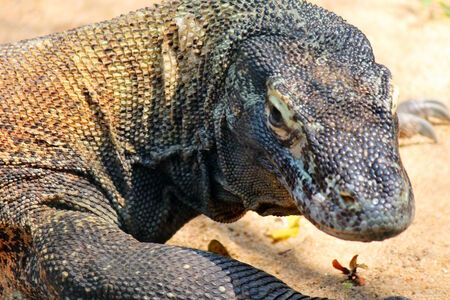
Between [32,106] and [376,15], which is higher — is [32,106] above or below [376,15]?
below

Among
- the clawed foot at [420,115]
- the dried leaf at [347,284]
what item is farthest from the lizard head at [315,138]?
the clawed foot at [420,115]

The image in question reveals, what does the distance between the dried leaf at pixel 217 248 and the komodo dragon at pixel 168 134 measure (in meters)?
0.62

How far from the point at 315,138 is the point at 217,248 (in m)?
1.93

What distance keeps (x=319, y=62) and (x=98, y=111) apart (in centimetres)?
123

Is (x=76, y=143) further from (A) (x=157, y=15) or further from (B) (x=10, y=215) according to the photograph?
(A) (x=157, y=15)

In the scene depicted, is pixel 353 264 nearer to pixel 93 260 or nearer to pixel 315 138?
pixel 315 138

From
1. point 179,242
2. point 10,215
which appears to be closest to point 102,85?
point 10,215

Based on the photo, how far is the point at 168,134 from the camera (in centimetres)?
397

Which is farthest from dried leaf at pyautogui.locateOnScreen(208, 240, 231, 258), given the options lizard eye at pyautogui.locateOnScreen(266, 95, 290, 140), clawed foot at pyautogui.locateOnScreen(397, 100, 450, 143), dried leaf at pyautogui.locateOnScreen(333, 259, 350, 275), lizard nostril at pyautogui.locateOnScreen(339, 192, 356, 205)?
clawed foot at pyautogui.locateOnScreen(397, 100, 450, 143)

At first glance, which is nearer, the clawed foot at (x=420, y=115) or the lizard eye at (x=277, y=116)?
the lizard eye at (x=277, y=116)

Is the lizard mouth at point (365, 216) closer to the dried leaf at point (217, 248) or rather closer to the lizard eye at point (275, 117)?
the lizard eye at point (275, 117)

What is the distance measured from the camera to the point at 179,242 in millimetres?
5211

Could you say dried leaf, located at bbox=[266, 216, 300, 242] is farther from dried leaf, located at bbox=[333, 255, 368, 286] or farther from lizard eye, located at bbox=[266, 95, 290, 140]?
lizard eye, located at bbox=[266, 95, 290, 140]

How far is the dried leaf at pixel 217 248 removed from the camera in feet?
15.9
